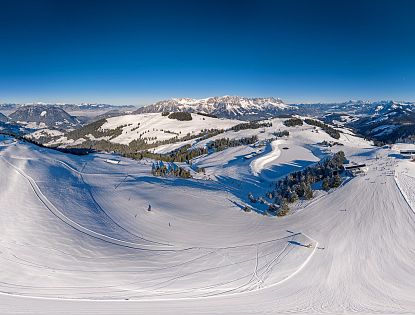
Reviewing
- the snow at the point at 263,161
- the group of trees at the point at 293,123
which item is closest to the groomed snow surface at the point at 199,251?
the snow at the point at 263,161

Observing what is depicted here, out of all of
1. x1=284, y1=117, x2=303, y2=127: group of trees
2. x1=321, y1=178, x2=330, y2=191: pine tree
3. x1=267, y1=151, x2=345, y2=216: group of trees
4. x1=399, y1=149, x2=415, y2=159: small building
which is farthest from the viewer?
x1=284, y1=117, x2=303, y2=127: group of trees

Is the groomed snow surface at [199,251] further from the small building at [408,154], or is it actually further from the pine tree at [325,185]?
the small building at [408,154]

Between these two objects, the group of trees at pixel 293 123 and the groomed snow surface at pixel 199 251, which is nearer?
the groomed snow surface at pixel 199 251

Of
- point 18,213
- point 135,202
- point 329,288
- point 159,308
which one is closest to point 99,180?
point 135,202

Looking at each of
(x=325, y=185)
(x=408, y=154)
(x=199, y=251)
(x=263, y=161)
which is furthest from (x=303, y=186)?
(x=263, y=161)

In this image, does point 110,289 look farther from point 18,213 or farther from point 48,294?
point 18,213

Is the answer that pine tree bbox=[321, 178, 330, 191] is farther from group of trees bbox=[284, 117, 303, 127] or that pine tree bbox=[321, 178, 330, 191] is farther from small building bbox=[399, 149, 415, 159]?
group of trees bbox=[284, 117, 303, 127]

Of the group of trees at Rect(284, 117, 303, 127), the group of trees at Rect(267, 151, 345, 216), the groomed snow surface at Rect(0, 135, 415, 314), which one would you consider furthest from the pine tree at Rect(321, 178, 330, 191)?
the group of trees at Rect(284, 117, 303, 127)

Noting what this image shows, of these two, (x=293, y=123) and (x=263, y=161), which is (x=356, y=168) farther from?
(x=293, y=123)
